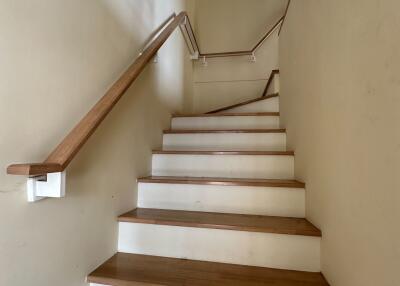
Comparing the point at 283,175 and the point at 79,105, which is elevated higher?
the point at 79,105

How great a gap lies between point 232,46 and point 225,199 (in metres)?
2.81

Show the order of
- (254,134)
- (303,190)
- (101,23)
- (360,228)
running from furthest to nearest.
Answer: (254,134) < (303,190) < (101,23) < (360,228)

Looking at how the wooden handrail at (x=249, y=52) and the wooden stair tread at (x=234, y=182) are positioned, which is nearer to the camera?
the wooden stair tread at (x=234, y=182)

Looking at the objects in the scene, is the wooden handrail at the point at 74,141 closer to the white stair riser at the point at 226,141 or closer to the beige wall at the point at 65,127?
the beige wall at the point at 65,127

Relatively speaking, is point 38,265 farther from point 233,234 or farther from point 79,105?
point 233,234

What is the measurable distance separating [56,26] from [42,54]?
14 cm

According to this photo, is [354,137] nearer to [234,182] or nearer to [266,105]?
[234,182]

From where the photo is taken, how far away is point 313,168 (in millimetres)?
1255

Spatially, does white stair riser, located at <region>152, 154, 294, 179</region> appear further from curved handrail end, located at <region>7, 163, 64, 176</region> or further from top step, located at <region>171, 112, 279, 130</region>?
curved handrail end, located at <region>7, 163, 64, 176</region>

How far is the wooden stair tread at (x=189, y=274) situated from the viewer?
104 cm

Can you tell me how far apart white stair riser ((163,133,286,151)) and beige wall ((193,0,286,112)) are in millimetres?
1525

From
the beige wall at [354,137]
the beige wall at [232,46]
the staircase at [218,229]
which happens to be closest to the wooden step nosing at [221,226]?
the staircase at [218,229]

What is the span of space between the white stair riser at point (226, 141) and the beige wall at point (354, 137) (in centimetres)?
67

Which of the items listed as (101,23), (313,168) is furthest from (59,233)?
(313,168)
